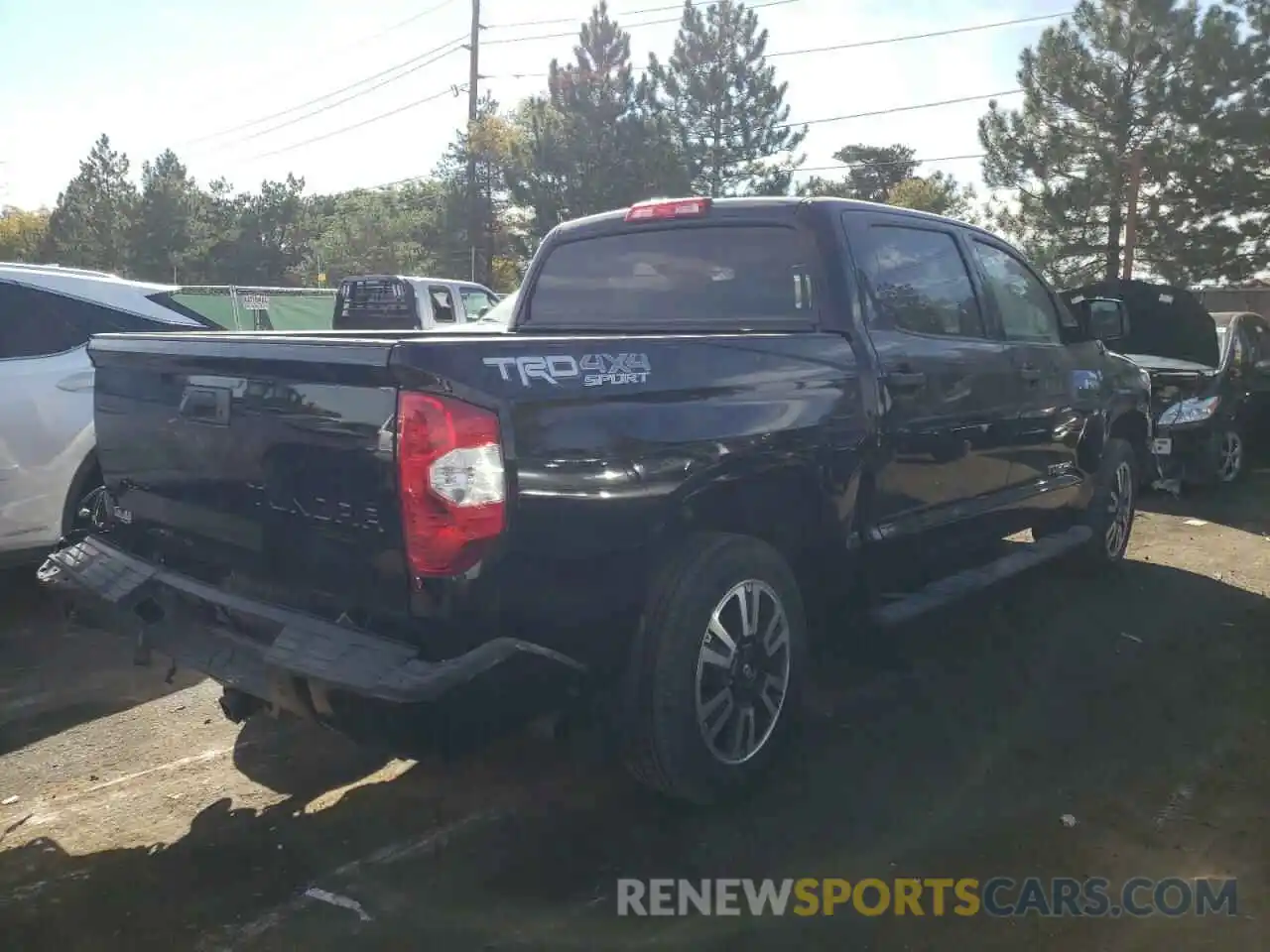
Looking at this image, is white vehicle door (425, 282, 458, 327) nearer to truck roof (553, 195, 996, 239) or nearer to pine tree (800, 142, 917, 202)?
truck roof (553, 195, 996, 239)

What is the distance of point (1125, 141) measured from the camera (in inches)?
1004

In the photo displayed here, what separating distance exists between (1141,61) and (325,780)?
2671 cm

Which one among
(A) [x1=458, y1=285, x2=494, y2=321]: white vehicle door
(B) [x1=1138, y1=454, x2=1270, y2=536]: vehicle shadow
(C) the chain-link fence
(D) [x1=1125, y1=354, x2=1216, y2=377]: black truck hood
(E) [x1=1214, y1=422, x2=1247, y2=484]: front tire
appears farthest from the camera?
(C) the chain-link fence

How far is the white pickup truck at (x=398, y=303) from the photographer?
14641mm

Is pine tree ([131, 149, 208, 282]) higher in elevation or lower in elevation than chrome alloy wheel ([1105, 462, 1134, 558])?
higher

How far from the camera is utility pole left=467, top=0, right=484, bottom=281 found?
1406 inches

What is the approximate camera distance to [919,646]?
17.1ft

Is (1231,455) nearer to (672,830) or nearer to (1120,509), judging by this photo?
(1120,509)

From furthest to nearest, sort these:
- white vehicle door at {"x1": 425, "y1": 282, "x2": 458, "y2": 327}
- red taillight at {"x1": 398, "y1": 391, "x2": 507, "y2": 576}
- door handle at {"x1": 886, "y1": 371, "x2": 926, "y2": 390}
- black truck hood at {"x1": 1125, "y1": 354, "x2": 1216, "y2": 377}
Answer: white vehicle door at {"x1": 425, "y1": 282, "x2": 458, "y2": 327} → black truck hood at {"x1": 1125, "y1": 354, "x2": 1216, "y2": 377} → door handle at {"x1": 886, "y1": 371, "x2": 926, "y2": 390} → red taillight at {"x1": 398, "y1": 391, "x2": 507, "y2": 576}

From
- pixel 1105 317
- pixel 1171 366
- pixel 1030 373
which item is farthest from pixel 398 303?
pixel 1030 373

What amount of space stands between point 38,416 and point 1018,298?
15.8 ft

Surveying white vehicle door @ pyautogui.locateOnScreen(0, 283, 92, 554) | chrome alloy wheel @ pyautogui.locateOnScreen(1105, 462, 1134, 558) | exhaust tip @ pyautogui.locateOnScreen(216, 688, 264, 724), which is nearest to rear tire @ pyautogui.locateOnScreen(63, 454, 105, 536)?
white vehicle door @ pyautogui.locateOnScreen(0, 283, 92, 554)

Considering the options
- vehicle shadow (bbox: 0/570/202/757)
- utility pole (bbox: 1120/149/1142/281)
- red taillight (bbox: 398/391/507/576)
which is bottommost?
vehicle shadow (bbox: 0/570/202/757)

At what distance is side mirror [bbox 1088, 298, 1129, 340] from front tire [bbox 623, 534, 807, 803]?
306 centimetres
